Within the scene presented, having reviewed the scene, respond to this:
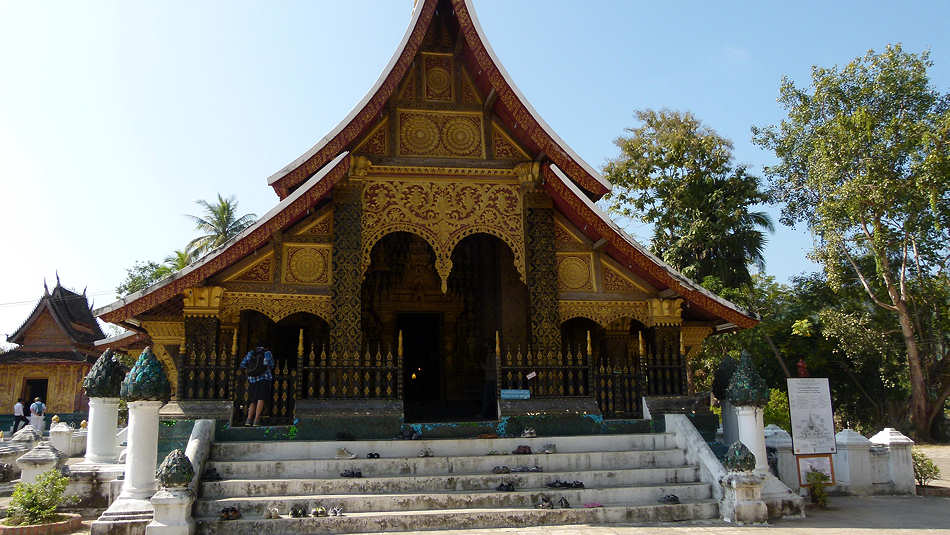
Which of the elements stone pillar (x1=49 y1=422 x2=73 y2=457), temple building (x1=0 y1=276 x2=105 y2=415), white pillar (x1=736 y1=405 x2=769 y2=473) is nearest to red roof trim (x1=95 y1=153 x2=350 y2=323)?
white pillar (x1=736 y1=405 x2=769 y2=473)

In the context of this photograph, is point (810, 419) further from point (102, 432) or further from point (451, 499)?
point (102, 432)

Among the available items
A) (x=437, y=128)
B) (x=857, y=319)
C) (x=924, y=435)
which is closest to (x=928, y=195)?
(x=857, y=319)

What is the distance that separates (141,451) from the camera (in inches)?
253

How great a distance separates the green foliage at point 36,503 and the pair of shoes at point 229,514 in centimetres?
194

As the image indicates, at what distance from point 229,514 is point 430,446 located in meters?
2.33

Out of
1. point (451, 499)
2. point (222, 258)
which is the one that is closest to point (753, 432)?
point (451, 499)

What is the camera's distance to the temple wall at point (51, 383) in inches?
1113

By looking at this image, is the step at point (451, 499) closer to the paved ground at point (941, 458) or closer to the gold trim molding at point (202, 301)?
the gold trim molding at point (202, 301)

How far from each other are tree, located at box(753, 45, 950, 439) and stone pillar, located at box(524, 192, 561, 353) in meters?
13.7

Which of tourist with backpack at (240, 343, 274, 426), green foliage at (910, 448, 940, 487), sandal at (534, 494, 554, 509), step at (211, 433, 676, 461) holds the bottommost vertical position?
green foliage at (910, 448, 940, 487)

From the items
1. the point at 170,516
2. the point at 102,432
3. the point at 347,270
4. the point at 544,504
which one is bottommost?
the point at 544,504

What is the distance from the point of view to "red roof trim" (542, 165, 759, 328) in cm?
922

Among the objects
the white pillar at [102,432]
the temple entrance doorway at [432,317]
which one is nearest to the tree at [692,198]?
the temple entrance doorway at [432,317]

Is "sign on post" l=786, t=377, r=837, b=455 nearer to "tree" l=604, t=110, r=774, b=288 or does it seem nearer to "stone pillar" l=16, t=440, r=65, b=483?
"stone pillar" l=16, t=440, r=65, b=483
